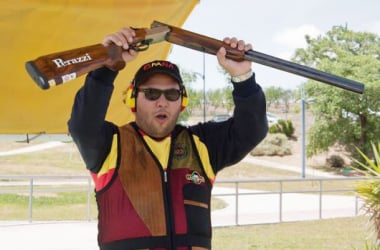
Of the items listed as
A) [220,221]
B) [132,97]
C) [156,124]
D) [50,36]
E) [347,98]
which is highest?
[347,98]

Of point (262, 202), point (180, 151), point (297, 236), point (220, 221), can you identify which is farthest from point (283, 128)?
point (180, 151)

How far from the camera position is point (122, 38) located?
1.83 meters

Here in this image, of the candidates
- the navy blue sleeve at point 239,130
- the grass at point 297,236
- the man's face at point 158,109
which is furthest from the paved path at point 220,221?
the man's face at point 158,109

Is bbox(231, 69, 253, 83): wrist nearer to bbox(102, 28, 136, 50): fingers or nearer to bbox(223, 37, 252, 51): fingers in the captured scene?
bbox(223, 37, 252, 51): fingers

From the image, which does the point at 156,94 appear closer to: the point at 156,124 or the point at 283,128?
the point at 156,124

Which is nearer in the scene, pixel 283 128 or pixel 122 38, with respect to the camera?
pixel 122 38

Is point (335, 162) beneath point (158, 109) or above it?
beneath

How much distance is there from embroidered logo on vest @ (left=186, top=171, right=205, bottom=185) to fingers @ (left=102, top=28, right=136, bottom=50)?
0.54 m

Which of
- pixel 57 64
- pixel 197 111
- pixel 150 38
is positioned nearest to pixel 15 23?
pixel 150 38

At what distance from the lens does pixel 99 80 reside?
1894 millimetres

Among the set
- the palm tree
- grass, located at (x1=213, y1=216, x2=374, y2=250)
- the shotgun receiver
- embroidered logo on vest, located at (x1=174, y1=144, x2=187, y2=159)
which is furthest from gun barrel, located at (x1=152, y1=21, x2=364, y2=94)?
grass, located at (x1=213, y1=216, x2=374, y2=250)

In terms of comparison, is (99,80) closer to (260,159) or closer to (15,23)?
(15,23)

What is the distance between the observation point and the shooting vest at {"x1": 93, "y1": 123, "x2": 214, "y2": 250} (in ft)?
6.36

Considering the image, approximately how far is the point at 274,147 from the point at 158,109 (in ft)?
119
